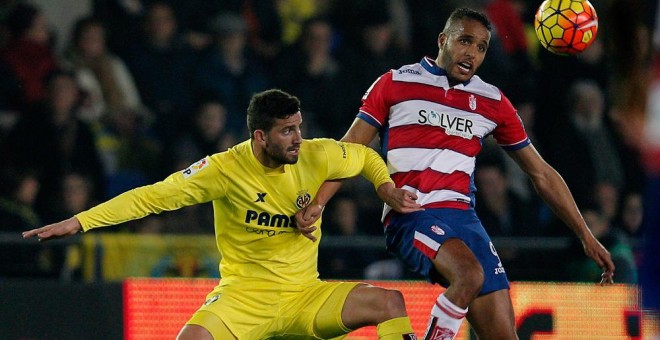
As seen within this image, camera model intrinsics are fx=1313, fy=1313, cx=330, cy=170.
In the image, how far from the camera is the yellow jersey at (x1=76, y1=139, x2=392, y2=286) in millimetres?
6859

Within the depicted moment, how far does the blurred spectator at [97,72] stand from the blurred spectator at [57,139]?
30cm

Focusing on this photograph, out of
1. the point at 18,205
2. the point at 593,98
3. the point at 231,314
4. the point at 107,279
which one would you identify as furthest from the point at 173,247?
the point at 593,98

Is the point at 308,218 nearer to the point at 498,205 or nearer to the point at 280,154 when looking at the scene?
the point at 280,154

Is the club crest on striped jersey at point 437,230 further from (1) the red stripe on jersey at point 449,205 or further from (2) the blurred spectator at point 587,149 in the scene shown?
(2) the blurred spectator at point 587,149

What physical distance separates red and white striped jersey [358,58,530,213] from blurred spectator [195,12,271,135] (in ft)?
15.1

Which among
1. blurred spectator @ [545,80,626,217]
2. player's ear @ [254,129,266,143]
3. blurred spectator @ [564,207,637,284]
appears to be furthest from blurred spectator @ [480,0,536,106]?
player's ear @ [254,129,266,143]

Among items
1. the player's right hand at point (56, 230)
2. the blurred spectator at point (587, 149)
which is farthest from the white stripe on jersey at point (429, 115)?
the blurred spectator at point (587, 149)

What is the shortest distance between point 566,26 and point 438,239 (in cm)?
135

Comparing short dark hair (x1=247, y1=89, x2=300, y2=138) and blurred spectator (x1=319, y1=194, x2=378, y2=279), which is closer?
short dark hair (x1=247, y1=89, x2=300, y2=138)

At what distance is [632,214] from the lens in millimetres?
10719

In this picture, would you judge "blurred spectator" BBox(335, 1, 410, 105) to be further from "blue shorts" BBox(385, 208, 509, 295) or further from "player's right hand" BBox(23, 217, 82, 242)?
"player's right hand" BBox(23, 217, 82, 242)

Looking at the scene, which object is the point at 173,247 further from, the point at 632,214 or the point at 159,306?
the point at 632,214

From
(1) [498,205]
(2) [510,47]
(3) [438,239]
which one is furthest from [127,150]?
(3) [438,239]

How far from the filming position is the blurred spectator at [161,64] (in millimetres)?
11570
